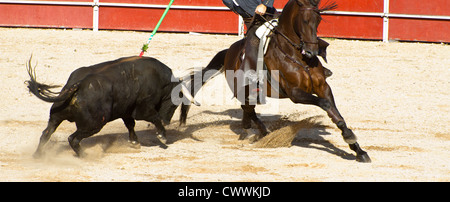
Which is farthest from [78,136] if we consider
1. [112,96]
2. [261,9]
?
[261,9]

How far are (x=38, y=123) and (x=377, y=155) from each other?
4436 millimetres

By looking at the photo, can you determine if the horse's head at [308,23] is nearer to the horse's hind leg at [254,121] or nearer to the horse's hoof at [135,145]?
the horse's hind leg at [254,121]

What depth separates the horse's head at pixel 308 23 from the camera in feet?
22.0

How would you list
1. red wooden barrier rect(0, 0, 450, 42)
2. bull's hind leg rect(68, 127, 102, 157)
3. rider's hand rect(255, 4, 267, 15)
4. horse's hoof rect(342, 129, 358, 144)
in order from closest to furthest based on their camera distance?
1. bull's hind leg rect(68, 127, 102, 157)
2. horse's hoof rect(342, 129, 358, 144)
3. rider's hand rect(255, 4, 267, 15)
4. red wooden barrier rect(0, 0, 450, 42)

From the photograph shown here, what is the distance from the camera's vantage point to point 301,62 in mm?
6918

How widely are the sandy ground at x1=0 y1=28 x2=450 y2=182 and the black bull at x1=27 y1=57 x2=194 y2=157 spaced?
36cm

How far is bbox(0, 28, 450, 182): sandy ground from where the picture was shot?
20.5ft

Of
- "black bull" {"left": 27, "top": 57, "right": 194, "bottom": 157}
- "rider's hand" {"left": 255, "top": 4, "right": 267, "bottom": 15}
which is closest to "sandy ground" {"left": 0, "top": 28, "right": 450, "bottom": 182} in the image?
"black bull" {"left": 27, "top": 57, "right": 194, "bottom": 157}

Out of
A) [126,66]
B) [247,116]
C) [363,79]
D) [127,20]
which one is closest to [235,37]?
[127,20]

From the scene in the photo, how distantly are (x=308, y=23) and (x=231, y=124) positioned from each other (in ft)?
8.68

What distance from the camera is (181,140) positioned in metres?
7.92

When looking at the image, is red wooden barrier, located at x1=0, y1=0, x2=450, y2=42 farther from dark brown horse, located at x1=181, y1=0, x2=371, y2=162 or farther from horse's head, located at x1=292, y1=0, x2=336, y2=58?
horse's head, located at x1=292, y1=0, x2=336, y2=58

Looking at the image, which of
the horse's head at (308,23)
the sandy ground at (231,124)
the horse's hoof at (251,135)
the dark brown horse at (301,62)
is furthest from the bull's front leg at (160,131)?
the horse's head at (308,23)

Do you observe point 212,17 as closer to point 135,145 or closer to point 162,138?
point 162,138
